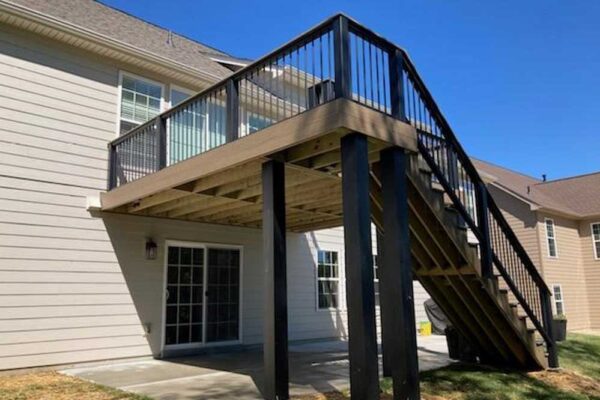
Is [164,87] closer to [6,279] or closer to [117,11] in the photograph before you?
[117,11]

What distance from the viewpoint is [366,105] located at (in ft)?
14.8

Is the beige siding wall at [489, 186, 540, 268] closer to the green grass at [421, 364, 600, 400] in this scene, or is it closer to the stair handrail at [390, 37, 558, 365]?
the stair handrail at [390, 37, 558, 365]

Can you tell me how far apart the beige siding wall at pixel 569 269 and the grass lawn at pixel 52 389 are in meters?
15.9

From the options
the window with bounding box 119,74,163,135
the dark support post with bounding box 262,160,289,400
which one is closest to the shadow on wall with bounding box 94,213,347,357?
the window with bounding box 119,74,163,135

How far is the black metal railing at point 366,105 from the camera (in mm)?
4656

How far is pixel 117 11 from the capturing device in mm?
11164

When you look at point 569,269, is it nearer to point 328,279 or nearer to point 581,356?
point 581,356

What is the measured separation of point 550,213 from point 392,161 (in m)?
15.7

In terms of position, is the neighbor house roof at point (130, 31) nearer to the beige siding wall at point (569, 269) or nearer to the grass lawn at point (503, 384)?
the grass lawn at point (503, 384)

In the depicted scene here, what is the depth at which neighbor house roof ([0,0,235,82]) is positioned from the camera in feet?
26.4

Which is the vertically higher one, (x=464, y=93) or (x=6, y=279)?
(x=464, y=93)

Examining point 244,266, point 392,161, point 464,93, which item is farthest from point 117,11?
point 464,93

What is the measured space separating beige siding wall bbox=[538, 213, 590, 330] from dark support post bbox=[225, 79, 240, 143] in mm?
15146

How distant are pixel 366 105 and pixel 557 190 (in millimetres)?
19793
